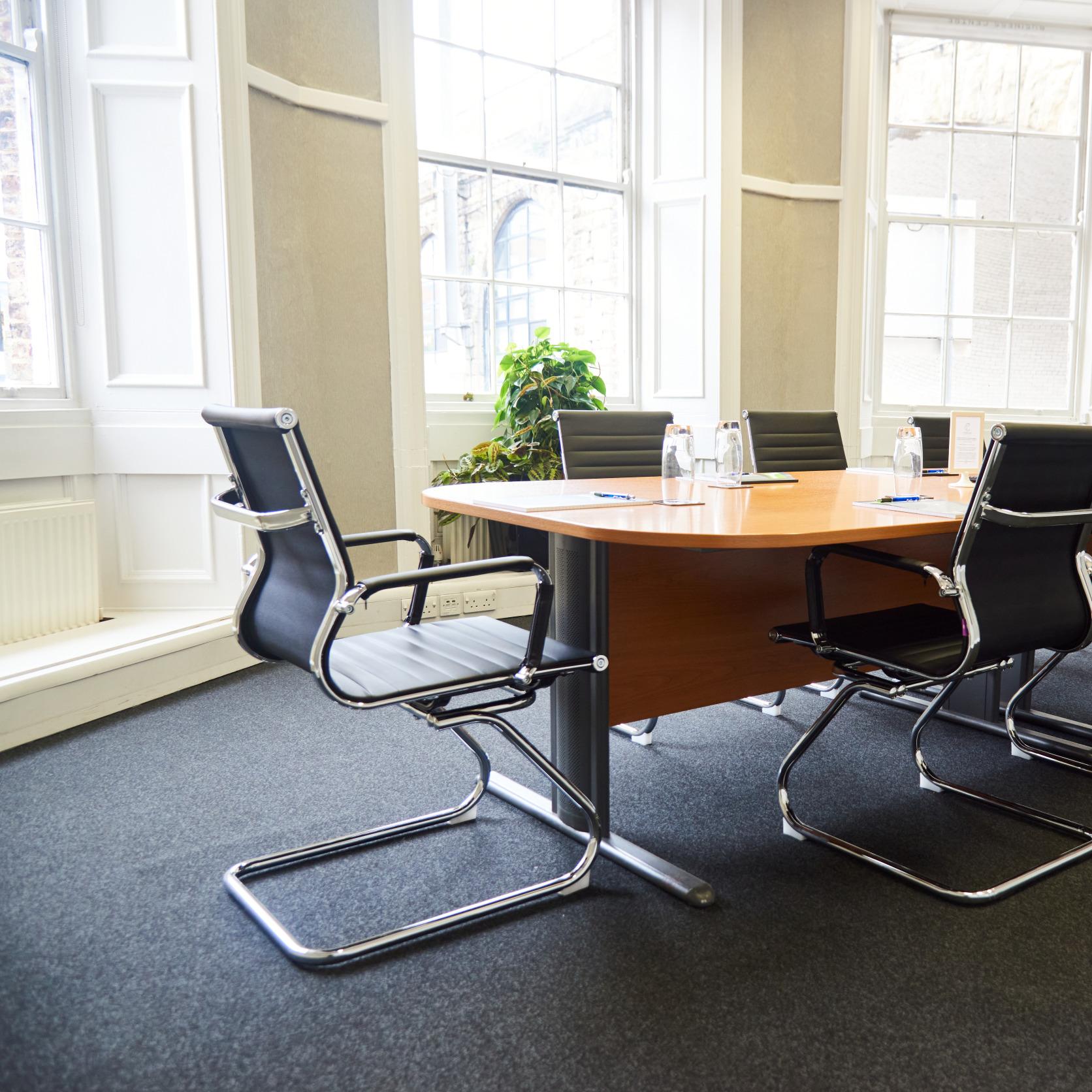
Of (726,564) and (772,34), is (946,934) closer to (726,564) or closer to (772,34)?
(726,564)

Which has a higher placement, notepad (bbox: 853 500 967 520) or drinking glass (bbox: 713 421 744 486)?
drinking glass (bbox: 713 421 744 486)

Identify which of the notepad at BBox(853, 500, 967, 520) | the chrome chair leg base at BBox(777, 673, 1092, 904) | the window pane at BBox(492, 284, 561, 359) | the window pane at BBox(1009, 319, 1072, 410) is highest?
the window pane at BBox(492, 284, 561, 359)

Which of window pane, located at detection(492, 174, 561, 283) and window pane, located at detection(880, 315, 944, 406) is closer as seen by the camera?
window pane, located at detection(492, 174, 561, 283)

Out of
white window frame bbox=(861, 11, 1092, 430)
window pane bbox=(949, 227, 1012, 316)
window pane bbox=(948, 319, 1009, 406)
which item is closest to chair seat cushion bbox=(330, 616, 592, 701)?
white window frame bbox=(861, 11, 1092, 430)

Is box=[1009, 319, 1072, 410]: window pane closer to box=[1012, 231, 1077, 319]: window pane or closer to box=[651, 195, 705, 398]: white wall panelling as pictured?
box=[1012, 231, 1077, 319]: window pane

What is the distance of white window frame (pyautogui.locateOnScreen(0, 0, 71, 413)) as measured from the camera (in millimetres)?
3301

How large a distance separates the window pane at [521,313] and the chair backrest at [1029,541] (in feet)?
10.1

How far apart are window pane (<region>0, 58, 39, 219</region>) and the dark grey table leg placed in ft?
8.13

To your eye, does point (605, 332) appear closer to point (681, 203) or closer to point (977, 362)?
point (681, 203)

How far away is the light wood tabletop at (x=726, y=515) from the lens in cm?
164

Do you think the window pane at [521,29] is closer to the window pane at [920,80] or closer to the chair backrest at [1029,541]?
the window pane at [920,80]

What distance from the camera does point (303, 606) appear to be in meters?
1.65

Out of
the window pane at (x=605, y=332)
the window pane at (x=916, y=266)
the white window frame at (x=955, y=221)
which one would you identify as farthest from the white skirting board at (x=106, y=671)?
the window pane at (x=916, y=266)

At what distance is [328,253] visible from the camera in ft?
12.4
